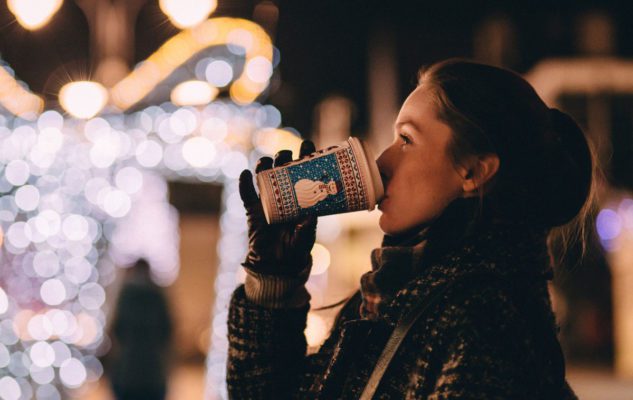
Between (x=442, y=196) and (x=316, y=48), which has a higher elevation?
(x=316, y=48)

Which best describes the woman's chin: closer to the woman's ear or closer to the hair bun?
the woman's ear

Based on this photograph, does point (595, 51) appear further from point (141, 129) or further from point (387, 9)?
point (141, 129)

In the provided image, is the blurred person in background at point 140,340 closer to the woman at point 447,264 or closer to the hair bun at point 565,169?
the woman at point 447,264

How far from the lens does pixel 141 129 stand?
5848 mm

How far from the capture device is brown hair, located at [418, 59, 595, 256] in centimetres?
141

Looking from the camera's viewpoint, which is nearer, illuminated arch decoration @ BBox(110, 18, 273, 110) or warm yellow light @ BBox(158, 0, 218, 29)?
warm yellow light @ BBox(158, 0, 218, 29)

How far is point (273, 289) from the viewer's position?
1.57 metres

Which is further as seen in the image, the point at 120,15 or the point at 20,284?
the point at 120,15

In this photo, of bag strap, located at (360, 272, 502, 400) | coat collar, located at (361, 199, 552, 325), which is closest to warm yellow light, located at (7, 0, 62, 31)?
coat collar, located at (361, 199, 552, 325)

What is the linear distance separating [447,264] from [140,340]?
16.6ft

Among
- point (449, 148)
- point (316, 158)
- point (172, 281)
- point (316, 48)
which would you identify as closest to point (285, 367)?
point (316, 158)

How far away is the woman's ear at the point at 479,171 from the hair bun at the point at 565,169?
0.12 meters

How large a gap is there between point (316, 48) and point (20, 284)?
10173 mm

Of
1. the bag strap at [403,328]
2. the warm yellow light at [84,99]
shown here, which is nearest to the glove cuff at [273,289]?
the bag strap at [403,328]
